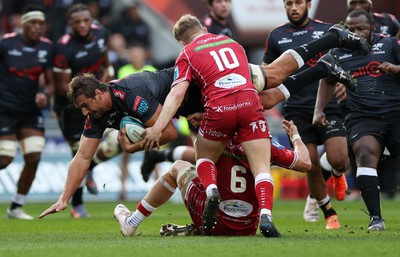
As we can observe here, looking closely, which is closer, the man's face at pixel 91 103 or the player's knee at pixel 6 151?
the man's face at pixel 91 103

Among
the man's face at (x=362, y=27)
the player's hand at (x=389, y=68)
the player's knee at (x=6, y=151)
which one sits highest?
the man's face at (x=362, y=27)

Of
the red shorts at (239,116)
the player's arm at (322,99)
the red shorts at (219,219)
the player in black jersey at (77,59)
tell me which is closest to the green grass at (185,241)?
the red shorts at (219,219)

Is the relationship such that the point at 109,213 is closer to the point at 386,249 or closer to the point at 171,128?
the point at 171,128

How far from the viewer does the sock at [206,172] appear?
8.73m

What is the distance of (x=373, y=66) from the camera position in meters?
10.6

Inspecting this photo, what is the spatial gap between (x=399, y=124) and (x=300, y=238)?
2.34m

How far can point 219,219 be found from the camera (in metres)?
8.94

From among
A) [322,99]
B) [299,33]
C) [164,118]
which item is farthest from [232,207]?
[299,33]

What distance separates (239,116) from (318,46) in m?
1.50

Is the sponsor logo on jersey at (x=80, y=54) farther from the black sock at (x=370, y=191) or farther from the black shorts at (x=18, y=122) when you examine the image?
the black sock at (x=370, y=191)

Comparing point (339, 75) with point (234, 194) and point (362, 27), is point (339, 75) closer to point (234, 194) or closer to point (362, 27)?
point (362, 27)

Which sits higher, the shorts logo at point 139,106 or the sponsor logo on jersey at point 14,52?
the shorts logo at point 139,106

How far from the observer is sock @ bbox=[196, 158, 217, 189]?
28.7ft

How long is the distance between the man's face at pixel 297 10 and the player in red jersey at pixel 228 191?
8.33ft
